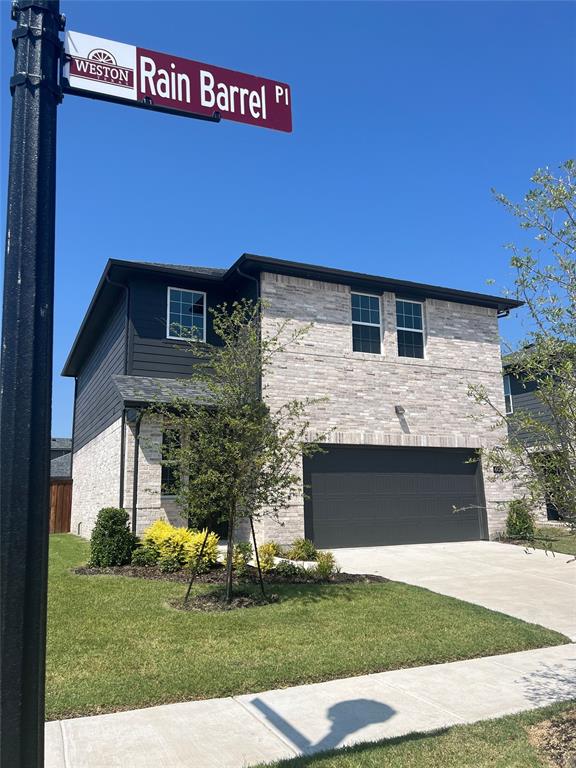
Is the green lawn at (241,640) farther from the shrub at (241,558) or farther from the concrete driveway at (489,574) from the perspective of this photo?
the shrub at (241,558)

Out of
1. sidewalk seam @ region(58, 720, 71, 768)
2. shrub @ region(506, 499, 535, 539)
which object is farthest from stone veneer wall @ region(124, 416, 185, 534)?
shrub @ region(506, 499, 535, 539)

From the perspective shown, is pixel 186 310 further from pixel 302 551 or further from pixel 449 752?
pixel 449 752

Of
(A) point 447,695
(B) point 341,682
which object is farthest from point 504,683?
(B) point 341,682

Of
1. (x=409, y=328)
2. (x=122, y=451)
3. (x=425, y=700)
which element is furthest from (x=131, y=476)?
(x=425, y=700)

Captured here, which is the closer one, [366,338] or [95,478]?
[366,338]

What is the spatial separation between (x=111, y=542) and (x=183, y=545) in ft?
4.77

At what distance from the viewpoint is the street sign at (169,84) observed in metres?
2.99

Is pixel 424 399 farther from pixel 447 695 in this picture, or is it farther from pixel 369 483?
pixel 447 695

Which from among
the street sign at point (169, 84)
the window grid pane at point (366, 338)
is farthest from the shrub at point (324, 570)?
the street sign at point (169, 84)

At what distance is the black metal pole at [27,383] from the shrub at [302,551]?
11.3 m

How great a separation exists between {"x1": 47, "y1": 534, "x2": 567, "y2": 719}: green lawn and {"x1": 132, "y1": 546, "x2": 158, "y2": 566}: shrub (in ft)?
6.08

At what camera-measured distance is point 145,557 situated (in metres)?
11.6

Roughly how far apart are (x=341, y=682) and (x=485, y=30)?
8964mm

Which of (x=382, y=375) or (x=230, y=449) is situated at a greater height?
(x=382, y=375)
